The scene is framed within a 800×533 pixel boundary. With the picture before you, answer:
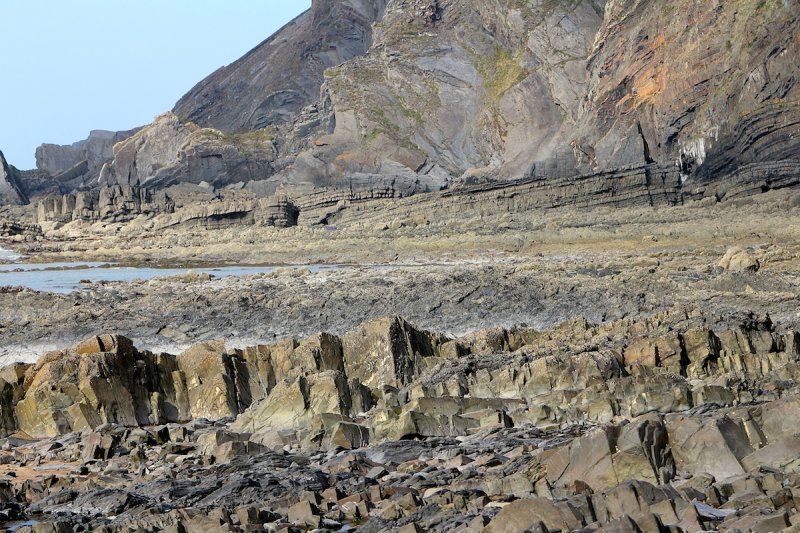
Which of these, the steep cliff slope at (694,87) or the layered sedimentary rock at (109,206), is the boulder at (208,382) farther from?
the layered sedimentary rock at (109,206)

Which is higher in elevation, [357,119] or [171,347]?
[357,119]

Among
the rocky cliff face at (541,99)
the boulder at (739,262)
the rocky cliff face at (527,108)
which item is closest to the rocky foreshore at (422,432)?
the boulder at (739,262)

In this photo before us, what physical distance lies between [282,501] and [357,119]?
388 feet

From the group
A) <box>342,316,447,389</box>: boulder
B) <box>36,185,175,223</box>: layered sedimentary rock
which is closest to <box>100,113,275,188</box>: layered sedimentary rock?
<box>36,185,175,223</box>: layered sedimentary rock

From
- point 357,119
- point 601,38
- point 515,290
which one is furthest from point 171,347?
point 357,119

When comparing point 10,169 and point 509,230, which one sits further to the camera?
point 10,169

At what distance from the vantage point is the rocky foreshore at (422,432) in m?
13.0

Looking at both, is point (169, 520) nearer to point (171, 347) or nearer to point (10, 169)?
point (171, 347)

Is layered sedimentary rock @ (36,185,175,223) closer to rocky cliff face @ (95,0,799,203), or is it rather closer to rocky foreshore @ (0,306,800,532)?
rocky cliff face @ (95,0,799,203)

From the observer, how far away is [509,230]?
79.2 meters

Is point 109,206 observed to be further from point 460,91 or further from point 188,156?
point 460,91

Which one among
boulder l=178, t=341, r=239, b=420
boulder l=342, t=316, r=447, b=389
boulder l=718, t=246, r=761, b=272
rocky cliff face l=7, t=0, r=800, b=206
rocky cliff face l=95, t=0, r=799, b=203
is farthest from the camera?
rocky cliff face l=95, t=0, r=799, b=203

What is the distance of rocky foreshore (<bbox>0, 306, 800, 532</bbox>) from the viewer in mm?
13047

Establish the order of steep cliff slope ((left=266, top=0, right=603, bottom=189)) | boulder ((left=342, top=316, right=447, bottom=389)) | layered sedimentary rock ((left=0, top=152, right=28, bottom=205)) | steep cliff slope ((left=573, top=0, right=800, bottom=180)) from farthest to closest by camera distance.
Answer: layered sedimentary rock ((left=0, top=152, right=28, bottom=205)) < steep cliff slope ((left=266, top=0, right=603, bottom=189)) < steep cliff slope ((left=573, top=0, right=800, bottom=180)) < boulder ((left=342, top=316, right=447, bottom=389))
